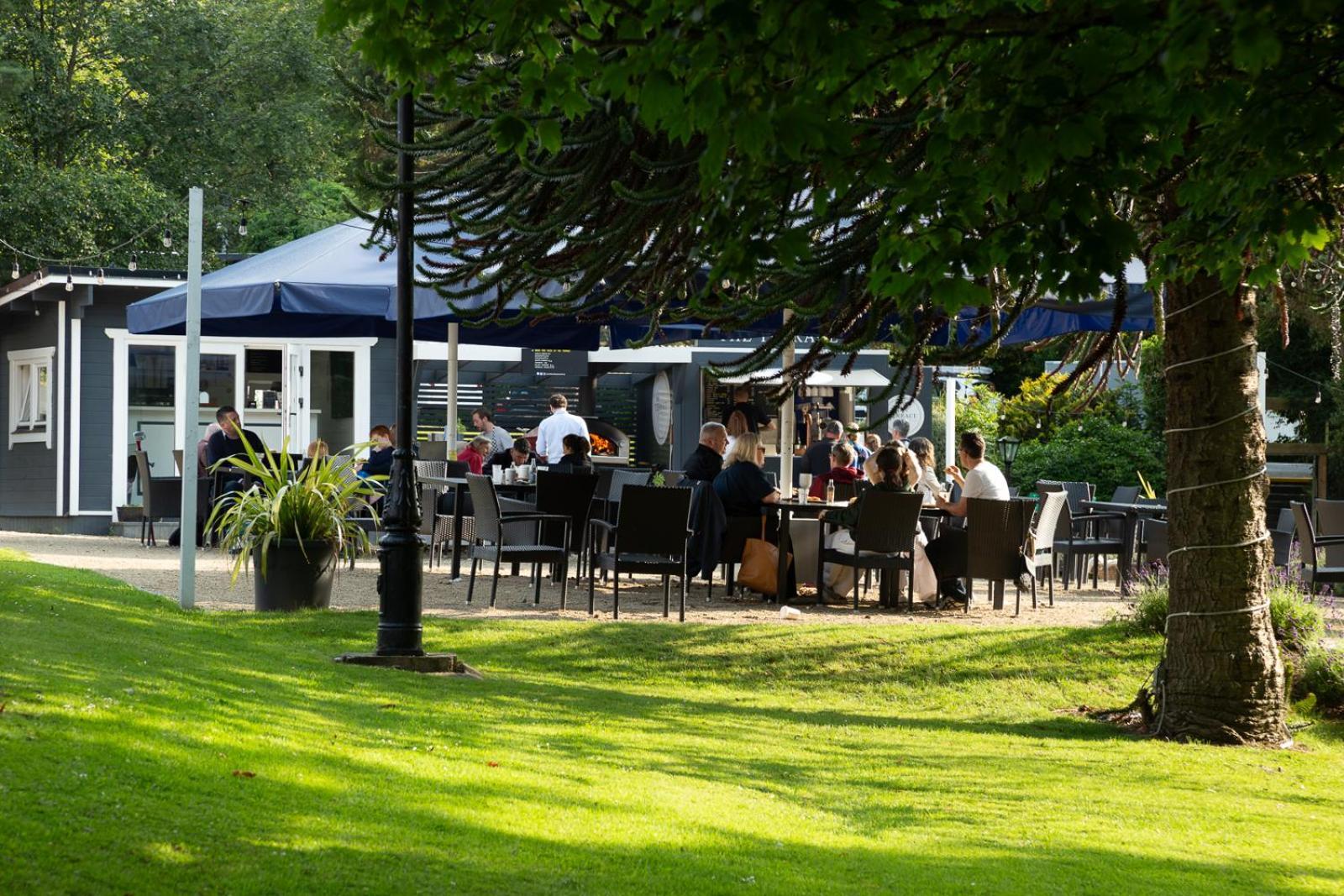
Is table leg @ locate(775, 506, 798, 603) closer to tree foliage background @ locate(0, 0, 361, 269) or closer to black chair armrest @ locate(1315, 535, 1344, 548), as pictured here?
black chair armrest @ locate(1315, 535, 1344, 548)

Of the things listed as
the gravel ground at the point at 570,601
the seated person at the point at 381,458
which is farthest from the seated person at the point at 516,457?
the gravel ground at the point at 570,601

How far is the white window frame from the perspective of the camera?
2028cm

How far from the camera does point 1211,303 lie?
7695 mm

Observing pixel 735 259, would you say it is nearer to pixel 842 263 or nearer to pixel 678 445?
pixel 842 263

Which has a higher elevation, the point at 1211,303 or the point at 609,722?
the point at 1211,303

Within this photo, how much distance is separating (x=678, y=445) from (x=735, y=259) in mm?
22856

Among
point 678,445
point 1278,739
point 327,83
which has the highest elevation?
point 327,83

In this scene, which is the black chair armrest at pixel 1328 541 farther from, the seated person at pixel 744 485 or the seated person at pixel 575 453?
the seated person at pixel 575 453

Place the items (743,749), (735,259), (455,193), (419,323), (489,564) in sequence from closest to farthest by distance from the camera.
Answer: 1. (735,259)
2. (743,749)
3. (455,193)
4. (419,323)
5. (489,564)

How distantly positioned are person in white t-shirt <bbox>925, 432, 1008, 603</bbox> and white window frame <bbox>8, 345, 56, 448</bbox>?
13153 millimetres

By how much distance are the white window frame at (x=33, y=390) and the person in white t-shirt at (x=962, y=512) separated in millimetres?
13153

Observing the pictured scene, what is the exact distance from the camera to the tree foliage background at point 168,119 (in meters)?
31.4

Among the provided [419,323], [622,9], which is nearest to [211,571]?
[419,323]

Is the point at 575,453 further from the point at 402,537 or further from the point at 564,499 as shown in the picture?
the point at 402,537
